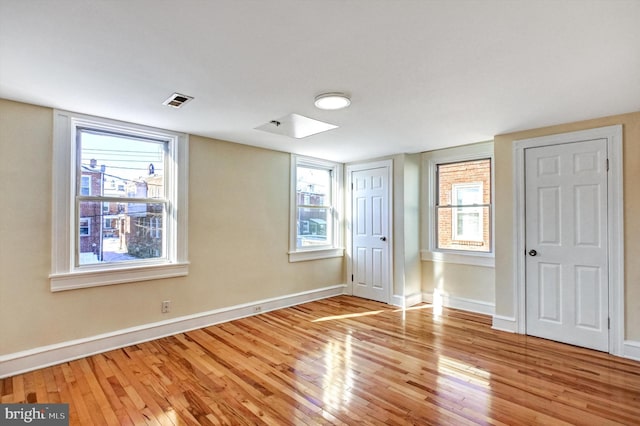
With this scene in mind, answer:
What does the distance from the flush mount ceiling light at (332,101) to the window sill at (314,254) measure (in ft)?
8.41

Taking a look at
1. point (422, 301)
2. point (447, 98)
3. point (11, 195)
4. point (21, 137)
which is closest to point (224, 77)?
point (447, 98)

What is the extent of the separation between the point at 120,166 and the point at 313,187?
274cm

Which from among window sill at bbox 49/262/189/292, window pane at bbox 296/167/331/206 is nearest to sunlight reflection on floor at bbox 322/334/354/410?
window sill at bbox 49/262/189/292

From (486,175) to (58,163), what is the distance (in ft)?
15.8

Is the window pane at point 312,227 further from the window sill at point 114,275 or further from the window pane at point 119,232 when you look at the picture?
the window pane at point 119,232

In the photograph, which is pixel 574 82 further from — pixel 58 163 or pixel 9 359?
pixel 9 359

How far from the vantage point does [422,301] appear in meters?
4.93

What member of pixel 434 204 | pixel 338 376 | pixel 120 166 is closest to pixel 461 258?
pixel 434 204

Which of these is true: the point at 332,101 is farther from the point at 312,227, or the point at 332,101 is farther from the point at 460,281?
the point at 460,281

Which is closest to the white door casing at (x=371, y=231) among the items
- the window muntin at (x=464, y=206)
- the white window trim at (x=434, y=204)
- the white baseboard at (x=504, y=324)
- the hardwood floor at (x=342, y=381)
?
the white window trim at (x=434, y=204)

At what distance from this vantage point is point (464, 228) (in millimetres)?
4535

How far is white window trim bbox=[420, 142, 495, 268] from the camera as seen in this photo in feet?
13.9

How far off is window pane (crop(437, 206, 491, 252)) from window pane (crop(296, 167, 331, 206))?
1.82 m

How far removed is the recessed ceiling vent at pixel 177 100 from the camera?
2.59 meters
